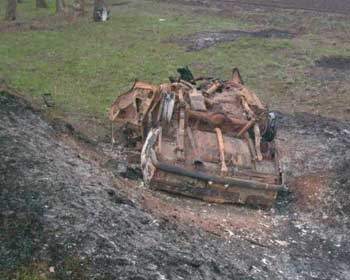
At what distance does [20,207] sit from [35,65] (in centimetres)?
1117

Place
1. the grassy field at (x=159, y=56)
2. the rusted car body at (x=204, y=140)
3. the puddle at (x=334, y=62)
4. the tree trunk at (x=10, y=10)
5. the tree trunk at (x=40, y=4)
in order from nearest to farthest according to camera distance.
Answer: the rusted car body at (x=204, y=140)
the grassy field at (x=159, y=56)
the puddle at (x=334, y=62)
the tree trunk at (x=10, y=10)
the tree trunk at (x=40, y=4)

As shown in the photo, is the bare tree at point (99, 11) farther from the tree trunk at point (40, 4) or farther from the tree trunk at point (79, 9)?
the tree trunk at point (40, 4)

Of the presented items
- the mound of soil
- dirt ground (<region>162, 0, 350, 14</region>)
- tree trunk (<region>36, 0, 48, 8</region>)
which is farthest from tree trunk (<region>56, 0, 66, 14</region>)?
the mound of soil

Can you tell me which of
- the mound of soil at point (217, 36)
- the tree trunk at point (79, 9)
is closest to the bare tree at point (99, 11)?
the tree trunk at point (79, 9)

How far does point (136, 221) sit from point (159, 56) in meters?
12.1

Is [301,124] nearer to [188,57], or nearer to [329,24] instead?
[188,57]

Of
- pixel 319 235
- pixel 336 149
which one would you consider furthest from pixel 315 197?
pixel 336 149

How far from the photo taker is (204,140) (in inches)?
392

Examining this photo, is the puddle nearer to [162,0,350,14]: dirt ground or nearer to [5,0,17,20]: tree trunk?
[162,0,350,14]: dirt ground

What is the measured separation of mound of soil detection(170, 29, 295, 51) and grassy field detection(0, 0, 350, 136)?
40 cm

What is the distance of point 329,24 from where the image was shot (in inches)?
1000

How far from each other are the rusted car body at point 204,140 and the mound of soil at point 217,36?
9.26 metres

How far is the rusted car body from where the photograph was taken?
9.29 metres

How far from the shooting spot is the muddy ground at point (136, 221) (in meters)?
6.42
